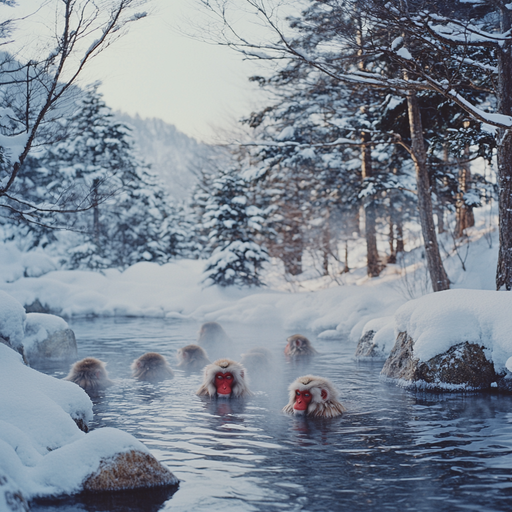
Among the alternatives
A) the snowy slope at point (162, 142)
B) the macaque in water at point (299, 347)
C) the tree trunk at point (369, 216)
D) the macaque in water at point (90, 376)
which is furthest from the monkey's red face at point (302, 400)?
the snowy slope at point (162, 142)

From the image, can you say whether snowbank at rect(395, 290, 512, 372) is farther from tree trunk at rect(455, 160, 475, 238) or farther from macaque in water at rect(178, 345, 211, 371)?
tree trunk at rect(455, 160, 475, 238)

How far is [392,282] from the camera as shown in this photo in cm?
1917

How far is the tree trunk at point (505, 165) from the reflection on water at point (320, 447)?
2791 mm

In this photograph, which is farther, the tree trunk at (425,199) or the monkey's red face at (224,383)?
the tree trunk at (425,199)

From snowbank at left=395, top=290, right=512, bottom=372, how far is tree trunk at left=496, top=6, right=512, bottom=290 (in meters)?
1.22

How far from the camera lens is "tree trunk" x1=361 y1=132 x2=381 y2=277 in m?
21.0

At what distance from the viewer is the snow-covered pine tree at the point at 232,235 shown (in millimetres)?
23797

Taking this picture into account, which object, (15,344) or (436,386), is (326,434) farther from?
(15,344)

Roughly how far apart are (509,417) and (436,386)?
1.67m

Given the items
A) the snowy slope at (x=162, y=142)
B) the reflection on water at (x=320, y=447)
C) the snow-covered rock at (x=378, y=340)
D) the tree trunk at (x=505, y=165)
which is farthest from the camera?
the snowy slope at (x=162, y=142)

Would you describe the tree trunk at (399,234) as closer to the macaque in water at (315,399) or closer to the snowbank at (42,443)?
the macaque in water at (315,399)

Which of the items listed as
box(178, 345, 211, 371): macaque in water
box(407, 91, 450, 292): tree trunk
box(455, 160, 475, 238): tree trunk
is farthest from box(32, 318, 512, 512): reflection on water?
box(455, 160, 475, 238): tree trunk

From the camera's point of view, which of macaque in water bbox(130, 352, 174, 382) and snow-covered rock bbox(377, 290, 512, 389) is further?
macaque in water bbox(130, 352, 174, 382)

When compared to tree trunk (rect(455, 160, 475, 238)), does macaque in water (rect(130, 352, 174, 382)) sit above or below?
below
